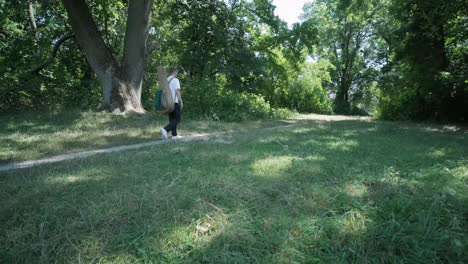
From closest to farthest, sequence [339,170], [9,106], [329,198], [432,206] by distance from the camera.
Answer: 1. [432,206]
2. [329,198]
3. [339,170]
4. [9,106]

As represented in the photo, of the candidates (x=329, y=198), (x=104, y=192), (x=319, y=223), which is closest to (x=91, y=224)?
(x=104, y=192)

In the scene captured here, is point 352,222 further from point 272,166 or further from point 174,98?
point 174,98

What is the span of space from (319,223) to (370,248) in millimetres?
526

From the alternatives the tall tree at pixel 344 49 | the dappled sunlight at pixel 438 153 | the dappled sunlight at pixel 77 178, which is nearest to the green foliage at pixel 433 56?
the dappled sunlight at pixel 438 153

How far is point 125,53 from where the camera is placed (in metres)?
12.4

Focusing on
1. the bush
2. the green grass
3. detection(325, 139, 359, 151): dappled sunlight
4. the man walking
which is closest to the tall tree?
the bush

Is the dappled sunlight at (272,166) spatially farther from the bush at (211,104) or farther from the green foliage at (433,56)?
the green foliage at (433,56)

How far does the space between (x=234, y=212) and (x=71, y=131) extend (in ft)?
22.7

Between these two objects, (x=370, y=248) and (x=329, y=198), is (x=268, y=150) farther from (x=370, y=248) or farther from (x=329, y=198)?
(x=370, y=248)

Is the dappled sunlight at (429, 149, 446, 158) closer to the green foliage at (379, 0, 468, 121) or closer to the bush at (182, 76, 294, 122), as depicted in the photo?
the green foliage at (379, 0, 468, 121)

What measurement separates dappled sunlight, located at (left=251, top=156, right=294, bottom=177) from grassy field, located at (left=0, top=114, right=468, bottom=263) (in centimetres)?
2

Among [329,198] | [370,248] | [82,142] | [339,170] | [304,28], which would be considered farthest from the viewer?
[304,28]

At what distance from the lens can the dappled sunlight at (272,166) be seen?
4770 millimetres

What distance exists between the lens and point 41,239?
296 cm
